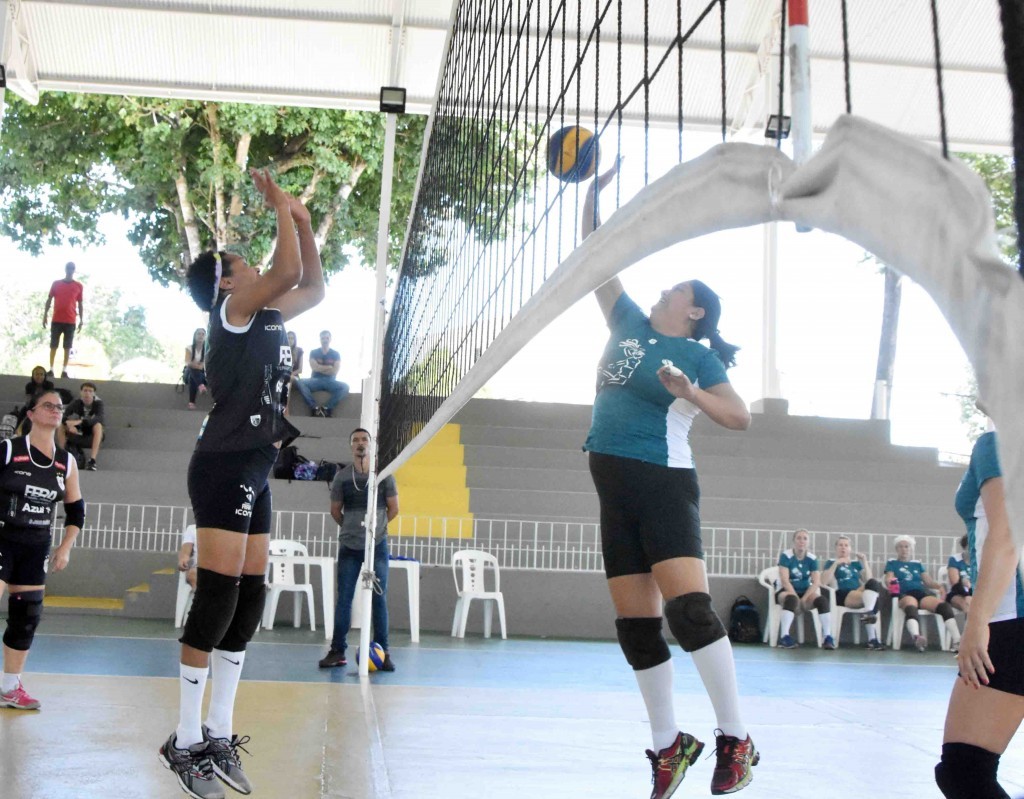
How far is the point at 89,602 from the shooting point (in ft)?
39.0

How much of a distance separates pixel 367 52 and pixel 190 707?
32.9 ft

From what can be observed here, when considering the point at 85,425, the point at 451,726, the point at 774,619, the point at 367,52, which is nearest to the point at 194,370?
the point at 85,425

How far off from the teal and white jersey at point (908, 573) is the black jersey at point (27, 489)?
9.03 m

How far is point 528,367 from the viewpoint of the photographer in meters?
29.9

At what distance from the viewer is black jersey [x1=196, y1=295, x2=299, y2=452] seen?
388 cm

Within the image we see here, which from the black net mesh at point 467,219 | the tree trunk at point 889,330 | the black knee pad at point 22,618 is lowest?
the black knee pad at point 22,618

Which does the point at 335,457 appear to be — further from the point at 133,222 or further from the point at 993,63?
the point at 133,222

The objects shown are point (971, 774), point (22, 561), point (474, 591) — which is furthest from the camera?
point (474, 591)

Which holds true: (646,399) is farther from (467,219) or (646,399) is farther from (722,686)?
(467,219)

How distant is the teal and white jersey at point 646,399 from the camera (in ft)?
12.6

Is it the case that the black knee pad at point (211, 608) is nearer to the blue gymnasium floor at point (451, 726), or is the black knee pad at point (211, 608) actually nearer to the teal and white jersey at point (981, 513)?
the blue gymnasium floor at point (451, 726)

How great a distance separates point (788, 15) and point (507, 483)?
45.1ft

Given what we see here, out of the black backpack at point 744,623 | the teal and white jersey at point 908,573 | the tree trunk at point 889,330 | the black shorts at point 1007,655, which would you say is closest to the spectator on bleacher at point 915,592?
→ the teal and white jersey at point 908,573

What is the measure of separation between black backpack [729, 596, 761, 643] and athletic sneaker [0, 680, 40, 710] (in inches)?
314
